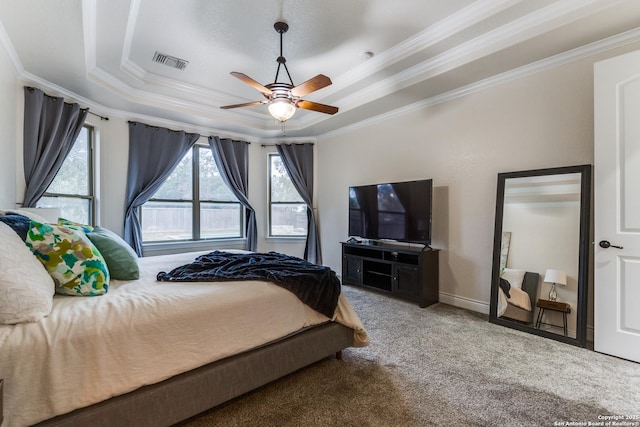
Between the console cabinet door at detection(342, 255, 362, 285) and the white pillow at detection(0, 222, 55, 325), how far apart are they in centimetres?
346

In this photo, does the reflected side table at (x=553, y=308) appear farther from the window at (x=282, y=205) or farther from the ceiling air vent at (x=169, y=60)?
the ceiling air vent at (x=169, y=60)

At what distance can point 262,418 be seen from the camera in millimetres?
1666

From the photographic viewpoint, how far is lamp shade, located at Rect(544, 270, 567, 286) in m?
2.67

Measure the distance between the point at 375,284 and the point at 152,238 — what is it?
346 centimetres

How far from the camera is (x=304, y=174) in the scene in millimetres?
5535

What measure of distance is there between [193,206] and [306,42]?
3.24 metres

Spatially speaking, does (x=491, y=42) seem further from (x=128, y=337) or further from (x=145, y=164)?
(x=145, y=164)

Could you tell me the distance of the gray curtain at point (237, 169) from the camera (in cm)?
508

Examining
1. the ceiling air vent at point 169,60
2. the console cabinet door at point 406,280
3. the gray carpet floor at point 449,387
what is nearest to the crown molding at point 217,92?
the ceiling air vent at point 169,60

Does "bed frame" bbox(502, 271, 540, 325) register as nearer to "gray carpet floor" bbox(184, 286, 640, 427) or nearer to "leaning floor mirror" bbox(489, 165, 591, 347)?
"leaning floor mirror" bbox(489, 165, 591, 347)

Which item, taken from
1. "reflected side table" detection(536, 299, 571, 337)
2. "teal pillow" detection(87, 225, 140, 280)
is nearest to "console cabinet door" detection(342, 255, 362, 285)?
"reflected side table" detection(536, 299, 571, 337)

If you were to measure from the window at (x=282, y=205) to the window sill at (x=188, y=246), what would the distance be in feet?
2.31

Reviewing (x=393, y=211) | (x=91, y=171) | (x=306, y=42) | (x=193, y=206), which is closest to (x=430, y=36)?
(x=306, y=42)

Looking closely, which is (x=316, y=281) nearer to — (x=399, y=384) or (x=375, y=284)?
(x=399, y=384)
